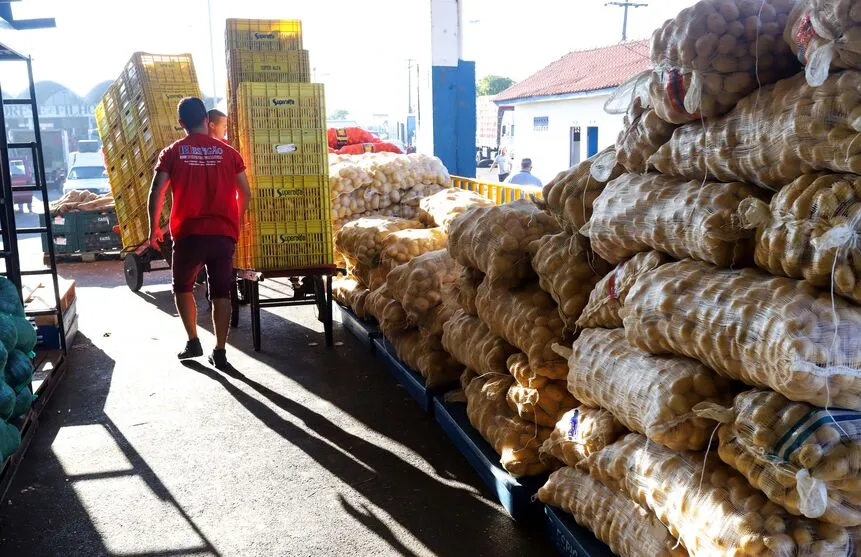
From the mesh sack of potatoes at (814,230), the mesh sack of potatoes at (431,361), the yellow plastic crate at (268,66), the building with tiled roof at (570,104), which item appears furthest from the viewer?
the building with tiled roof at (570,104)

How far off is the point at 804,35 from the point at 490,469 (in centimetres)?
259

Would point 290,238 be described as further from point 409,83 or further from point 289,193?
point 409,83

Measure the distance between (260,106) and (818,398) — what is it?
5.66 meters

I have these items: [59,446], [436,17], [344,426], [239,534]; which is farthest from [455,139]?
[239,534]

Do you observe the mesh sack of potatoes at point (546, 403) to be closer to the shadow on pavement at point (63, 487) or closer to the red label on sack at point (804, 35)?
the shadow on pavement at point (63, 487)

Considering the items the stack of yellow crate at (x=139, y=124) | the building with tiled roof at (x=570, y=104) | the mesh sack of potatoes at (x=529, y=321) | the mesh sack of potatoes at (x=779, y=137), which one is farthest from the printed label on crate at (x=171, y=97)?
the building with tiled roof at (x=570, y=104)

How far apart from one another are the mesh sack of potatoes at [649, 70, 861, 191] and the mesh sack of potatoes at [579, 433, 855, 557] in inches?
37.0

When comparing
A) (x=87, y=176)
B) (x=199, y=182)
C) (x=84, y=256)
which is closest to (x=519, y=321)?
(x=199, y=182)

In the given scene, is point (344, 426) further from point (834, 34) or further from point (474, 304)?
point (834, 34)

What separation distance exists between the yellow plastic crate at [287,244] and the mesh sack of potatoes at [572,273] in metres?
3.74

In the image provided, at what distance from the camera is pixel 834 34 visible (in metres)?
2.17

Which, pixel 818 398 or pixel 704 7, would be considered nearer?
pixel 818 398

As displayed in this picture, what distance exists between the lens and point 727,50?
8.52 ft

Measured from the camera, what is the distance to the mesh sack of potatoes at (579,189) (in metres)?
3.53
